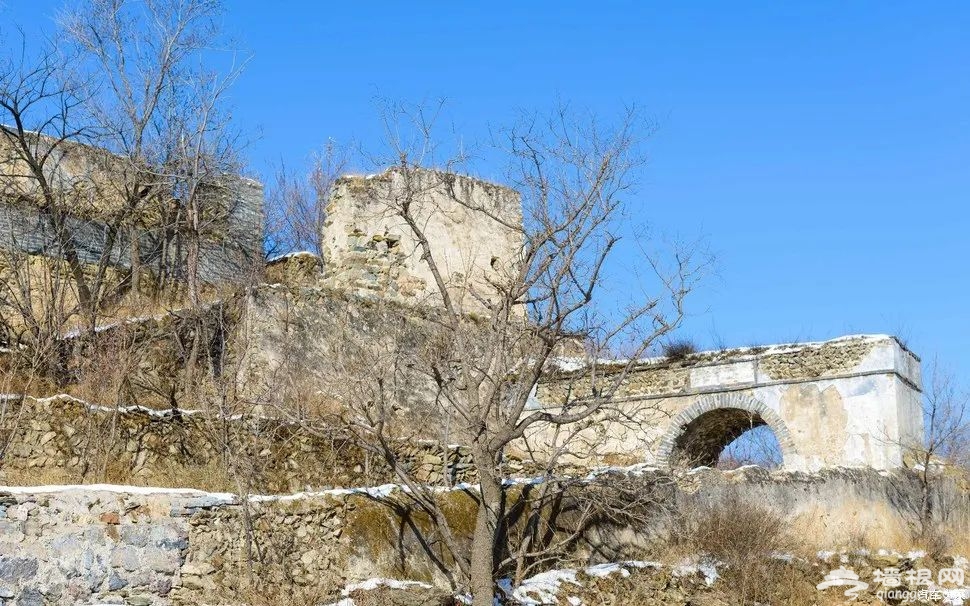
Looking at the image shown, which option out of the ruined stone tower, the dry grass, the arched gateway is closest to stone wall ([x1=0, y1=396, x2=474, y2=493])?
the dry grass

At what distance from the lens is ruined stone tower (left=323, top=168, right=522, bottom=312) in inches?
663

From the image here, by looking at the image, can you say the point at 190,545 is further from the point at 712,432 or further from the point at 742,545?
the point at 712,432

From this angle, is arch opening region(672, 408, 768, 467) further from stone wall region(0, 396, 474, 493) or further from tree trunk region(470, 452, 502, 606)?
tree trunk region(470, 452, 502, 606)

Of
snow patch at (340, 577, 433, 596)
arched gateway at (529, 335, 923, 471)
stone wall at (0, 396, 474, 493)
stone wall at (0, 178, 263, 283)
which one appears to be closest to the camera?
snow patch at (340, 577, 433, 596)

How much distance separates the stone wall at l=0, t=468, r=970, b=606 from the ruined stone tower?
606 centimetres

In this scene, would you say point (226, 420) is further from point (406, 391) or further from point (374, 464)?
point (406, 391)

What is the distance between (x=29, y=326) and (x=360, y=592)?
612cm

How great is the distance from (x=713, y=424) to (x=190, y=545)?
10466mm

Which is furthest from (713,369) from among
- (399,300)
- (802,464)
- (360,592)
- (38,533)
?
(38,533)

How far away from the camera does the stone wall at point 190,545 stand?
9680mm

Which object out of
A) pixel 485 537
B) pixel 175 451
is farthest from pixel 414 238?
pixel 485 537

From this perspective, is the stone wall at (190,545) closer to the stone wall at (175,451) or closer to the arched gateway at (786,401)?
the stone wall at (175,451)

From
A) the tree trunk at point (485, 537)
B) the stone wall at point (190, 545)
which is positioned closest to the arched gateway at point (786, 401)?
the tree trunk at point (485, 537)

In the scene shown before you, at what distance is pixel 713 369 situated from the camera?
17984 millimetres
